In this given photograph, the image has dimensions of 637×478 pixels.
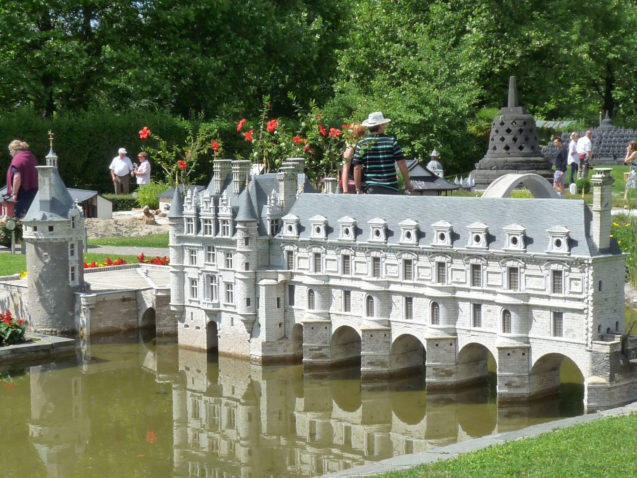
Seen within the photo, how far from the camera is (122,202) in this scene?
6206 centimetres

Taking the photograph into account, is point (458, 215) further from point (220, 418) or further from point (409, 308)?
point (220, 418)

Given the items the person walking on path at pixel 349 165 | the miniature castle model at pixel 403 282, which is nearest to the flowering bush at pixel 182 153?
the miniature castle model at pixel 403 282

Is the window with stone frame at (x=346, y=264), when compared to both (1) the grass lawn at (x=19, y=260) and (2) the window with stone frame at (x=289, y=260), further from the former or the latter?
(1) the grass lawn at (x=19, y=260)

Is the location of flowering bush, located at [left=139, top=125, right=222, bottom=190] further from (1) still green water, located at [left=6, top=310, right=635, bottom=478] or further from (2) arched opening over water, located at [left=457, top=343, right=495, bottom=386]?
(2) arched opening over water, located at [left=457, top=343, right=495, bottom=386]

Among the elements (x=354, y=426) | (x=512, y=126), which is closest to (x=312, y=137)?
(x=512, y=126)

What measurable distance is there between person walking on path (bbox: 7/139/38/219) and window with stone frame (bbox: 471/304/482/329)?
22545mm

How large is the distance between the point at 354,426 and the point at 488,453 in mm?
9470

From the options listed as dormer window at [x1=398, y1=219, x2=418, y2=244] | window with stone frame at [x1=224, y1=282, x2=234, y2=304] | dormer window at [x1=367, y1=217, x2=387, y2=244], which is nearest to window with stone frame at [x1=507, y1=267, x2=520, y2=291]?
dormer window at [x1=398, y1=219, x2=418, y2=244]

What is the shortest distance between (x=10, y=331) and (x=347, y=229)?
43.7 ft

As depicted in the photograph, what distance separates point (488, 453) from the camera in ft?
84.1

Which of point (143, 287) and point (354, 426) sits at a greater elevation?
point (143, 287)

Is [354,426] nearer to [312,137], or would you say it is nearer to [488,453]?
[488,453]

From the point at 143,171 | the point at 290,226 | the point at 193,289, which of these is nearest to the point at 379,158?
the point at 290,226

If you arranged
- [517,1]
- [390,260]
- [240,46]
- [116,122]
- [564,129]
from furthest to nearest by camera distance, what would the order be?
[564,129] < [517,1] < [240,46] < [116,122] < [390,260]
